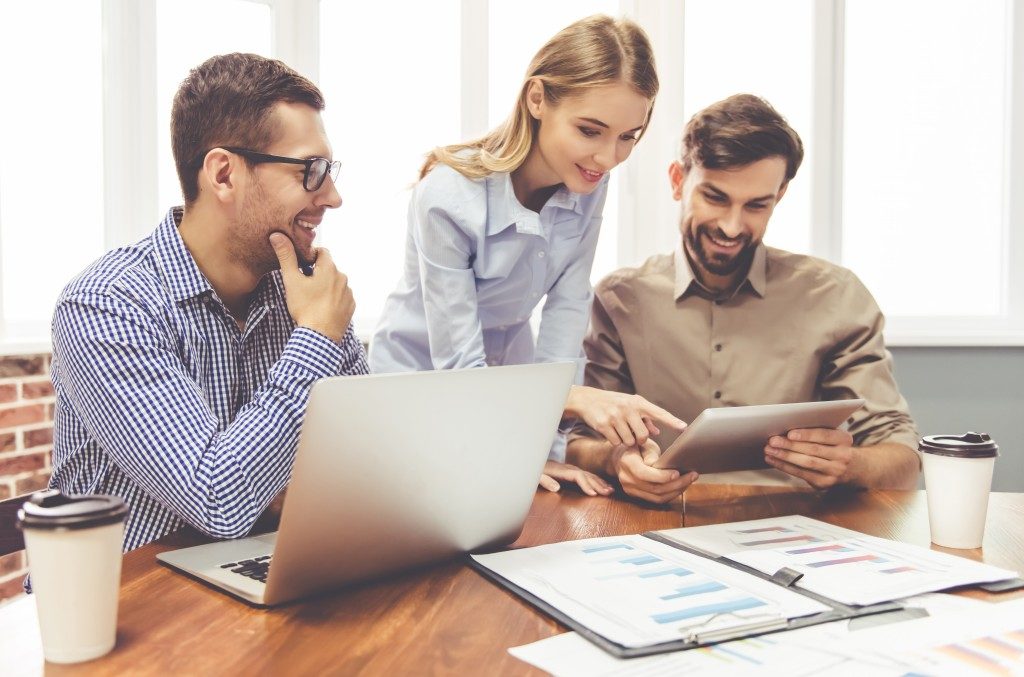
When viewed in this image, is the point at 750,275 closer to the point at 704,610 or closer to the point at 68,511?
the point at 704,610

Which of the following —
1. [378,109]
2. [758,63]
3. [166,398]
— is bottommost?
[166,398]

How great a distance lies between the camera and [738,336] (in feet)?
6.24

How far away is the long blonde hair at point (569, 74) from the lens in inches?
63.1

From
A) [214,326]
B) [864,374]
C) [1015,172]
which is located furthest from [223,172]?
[1015,172]

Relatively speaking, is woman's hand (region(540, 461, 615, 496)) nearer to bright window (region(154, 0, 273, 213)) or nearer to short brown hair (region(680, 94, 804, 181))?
short brown hair (region(680, 94, 804, 181))

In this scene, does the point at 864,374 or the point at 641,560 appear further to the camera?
the point at 864,374

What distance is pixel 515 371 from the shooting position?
0.87 m

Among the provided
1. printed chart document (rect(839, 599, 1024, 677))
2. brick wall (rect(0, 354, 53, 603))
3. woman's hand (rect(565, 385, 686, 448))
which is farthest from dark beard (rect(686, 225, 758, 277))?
brick wall (rect(0, 354, 53, 603))

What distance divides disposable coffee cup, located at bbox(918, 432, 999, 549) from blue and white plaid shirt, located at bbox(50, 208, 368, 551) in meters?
0.75

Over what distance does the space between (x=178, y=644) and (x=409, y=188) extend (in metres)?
1.27

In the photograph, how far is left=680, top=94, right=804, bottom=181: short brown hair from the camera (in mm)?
1736

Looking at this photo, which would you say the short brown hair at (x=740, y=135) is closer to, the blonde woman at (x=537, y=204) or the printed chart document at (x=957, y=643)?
the blonde woman at (x=537, y=204)

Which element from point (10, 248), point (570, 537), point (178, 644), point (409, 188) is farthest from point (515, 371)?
point (10, 248)

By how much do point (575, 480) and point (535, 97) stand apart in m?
0.77
